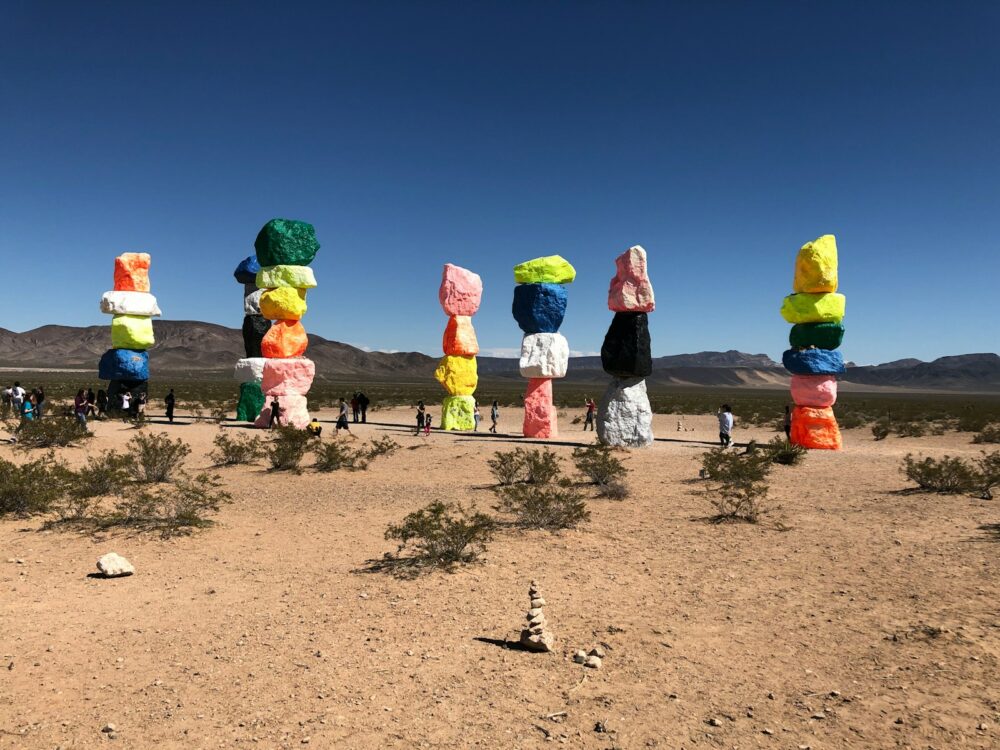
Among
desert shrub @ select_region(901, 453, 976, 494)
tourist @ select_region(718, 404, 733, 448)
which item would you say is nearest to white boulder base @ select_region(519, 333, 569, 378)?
tourist @ select_region(718, 404, 733, 448)

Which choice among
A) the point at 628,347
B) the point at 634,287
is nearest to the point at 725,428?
the point at 628,347

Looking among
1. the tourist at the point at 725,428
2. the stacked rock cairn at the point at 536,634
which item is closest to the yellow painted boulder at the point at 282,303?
the tourist at the point at 725,428

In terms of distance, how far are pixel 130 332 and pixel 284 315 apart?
18.9 feet

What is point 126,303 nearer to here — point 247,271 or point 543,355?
point 247,271

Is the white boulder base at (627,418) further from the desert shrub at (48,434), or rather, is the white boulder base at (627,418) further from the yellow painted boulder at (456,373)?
the desert shrub at (48,434)

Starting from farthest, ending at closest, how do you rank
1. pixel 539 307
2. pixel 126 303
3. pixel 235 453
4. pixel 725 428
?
1. pixel 126 303
2. pixel 539 307
3. pixel 725 428
4. pixel 235 453

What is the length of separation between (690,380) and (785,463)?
169145 mm

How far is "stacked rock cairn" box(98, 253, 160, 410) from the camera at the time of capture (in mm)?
21422

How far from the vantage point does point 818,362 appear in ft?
56.0

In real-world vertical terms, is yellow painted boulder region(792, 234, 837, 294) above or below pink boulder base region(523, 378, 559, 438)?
above

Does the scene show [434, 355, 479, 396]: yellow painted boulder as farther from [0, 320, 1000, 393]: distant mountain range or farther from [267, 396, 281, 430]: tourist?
[0, 320, 1000, 393]: distant mountain range

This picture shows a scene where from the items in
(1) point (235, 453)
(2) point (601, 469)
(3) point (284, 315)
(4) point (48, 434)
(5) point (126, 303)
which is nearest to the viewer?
(2) point (601, 469)

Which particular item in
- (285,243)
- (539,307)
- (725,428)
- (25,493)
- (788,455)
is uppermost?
(285,243)

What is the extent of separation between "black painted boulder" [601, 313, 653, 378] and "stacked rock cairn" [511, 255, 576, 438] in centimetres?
217
